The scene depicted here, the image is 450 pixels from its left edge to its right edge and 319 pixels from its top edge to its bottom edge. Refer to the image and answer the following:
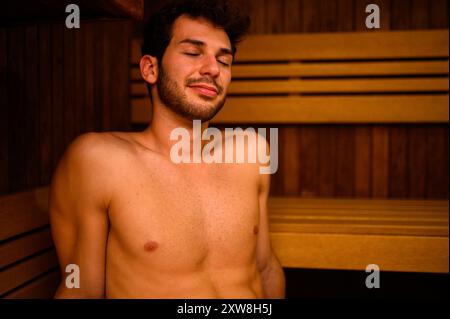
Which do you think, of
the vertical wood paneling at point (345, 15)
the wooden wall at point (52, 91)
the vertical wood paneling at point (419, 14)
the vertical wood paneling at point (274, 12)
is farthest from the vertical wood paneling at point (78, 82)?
the vertical wood paneling at point (419, 14)

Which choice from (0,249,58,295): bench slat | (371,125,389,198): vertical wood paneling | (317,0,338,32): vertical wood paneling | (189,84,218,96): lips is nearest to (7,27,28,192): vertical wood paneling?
(0,249,58,295): bench slat

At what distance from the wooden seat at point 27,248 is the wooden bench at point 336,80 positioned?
4.42 ft

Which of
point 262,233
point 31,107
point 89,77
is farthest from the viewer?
point 89,77

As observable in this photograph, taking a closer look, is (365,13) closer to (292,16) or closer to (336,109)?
(292,16)

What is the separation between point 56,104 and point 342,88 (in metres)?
1.85

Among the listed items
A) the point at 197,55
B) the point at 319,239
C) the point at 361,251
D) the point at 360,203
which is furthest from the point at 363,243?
the point at 197,55

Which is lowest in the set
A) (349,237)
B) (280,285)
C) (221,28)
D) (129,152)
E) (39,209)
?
(280,285)

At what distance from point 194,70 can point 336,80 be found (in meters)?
1.64

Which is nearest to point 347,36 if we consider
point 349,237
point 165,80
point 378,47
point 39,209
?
point 378,47

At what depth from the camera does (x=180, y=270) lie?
1.41 metres

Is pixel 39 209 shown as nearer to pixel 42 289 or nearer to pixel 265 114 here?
pixel 42 289

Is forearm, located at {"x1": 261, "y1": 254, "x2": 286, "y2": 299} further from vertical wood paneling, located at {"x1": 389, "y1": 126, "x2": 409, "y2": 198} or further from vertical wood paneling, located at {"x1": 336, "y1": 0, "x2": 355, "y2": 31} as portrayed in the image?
vertical wood paneling, located at {"x1": 336, "y1": 0, "x2": 355, "y2": 31}

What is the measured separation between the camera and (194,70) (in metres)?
1.49

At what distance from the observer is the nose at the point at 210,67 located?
148cm
